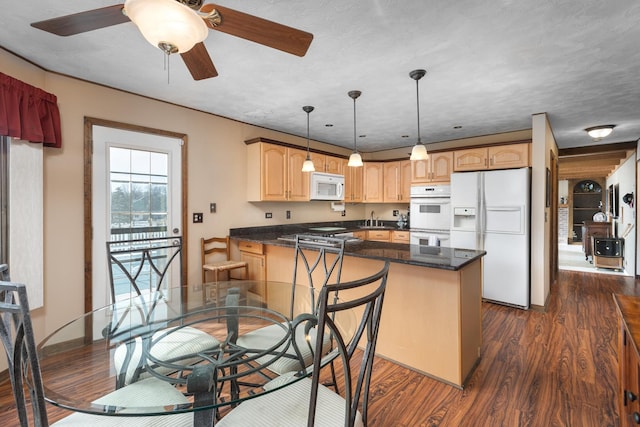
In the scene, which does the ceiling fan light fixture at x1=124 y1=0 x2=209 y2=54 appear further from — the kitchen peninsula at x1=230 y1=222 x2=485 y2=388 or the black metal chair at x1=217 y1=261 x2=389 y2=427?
the kitchen peninsula at x1=230 y1=222 x2=485 y2=388

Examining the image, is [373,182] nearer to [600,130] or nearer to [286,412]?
[600,130]

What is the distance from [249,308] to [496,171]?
11.0 feet

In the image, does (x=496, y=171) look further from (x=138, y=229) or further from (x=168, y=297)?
(x=138, y=229)

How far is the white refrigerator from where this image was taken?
11.5ft

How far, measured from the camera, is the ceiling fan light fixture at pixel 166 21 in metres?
1.02

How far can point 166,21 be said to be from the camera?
1.06 m

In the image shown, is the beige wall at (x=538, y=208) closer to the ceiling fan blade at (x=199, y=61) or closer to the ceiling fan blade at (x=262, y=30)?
the ceiling fan blade at (x=262, y=30)

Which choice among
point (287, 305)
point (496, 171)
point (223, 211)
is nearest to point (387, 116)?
point (496, 171)

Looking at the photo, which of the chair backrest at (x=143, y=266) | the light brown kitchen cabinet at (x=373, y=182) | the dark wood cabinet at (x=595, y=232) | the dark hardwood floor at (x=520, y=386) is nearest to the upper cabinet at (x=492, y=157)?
the light brown kitchen cabinet at (x=373, y=182)

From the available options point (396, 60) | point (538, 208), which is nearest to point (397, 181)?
point (538, 208)

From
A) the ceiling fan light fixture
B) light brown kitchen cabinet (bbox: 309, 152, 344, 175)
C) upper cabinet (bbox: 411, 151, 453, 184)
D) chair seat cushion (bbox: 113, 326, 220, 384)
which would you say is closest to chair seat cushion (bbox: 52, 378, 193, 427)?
chair seat cushion (bbox: 113, 326, 220, 384)

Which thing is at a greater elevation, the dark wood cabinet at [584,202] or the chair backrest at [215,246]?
the dark wood cabinet at [584,202]

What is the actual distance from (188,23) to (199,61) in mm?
551

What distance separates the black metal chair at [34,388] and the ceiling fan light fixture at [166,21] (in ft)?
3.02
